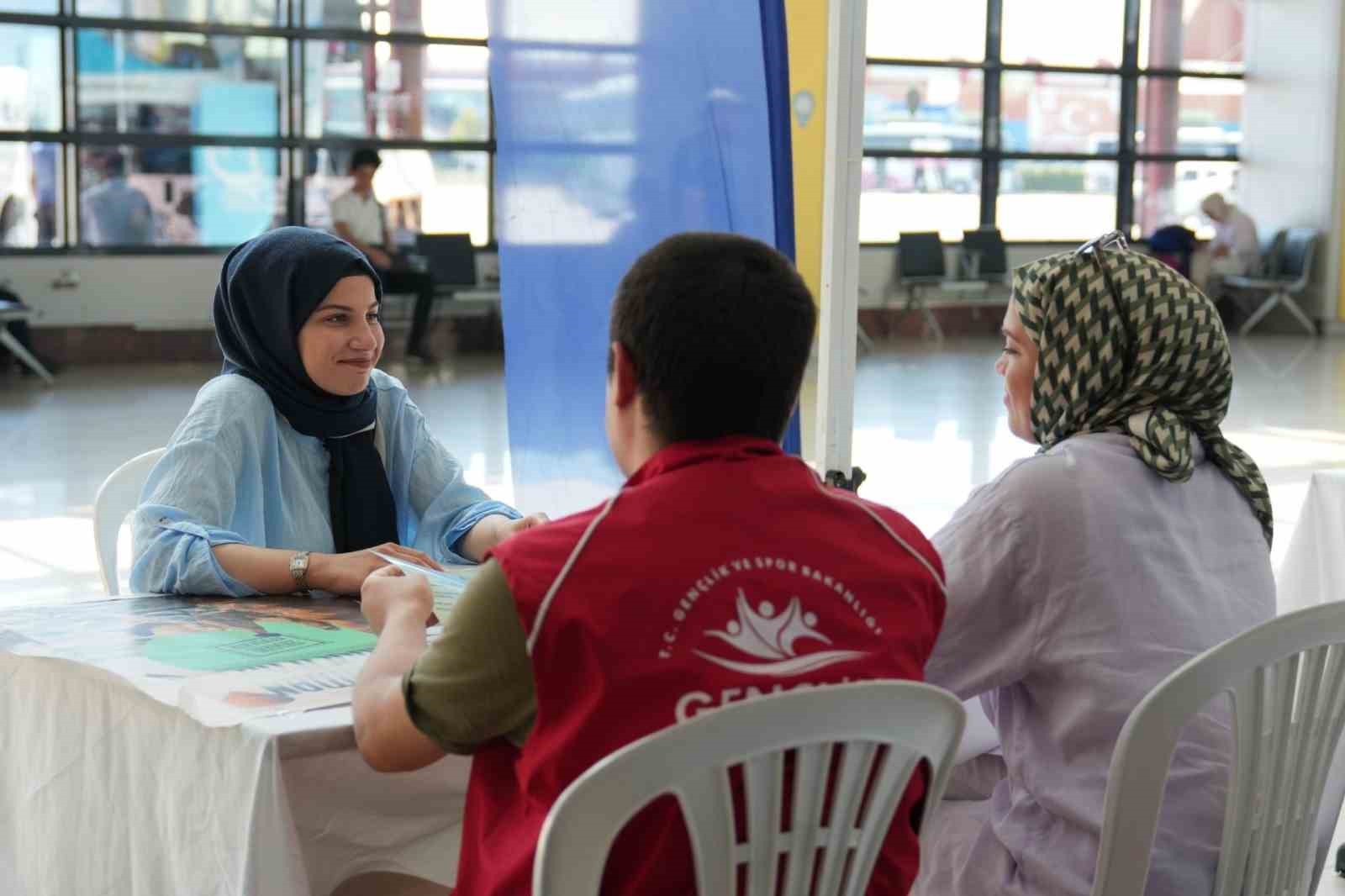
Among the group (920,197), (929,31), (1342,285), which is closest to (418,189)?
(920,197)

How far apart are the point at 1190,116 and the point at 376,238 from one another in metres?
7.41

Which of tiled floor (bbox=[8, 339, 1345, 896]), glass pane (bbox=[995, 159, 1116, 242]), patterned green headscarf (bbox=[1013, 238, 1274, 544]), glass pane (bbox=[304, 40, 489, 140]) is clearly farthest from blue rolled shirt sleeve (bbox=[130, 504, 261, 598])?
glass pane (bbox=[995, 159, 1116, 242])

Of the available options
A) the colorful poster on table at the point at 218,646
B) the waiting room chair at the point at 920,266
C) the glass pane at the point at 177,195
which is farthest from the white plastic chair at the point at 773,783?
the waiting room chair at the point at 920,266

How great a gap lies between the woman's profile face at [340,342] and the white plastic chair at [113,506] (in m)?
0.38

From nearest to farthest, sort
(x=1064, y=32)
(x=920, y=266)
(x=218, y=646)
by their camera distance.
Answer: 1. (x=218, y=646)
2. (x=920, y=266)
3. (x=1064, y=32)

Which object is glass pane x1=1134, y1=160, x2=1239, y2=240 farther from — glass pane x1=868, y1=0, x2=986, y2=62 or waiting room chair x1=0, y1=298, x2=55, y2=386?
waiting room chair x1=0, y1=298, x2=55, y2=386

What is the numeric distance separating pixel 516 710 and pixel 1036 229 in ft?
41.3

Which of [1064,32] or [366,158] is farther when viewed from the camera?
[1064,32]

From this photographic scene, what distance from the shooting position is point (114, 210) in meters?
10.1

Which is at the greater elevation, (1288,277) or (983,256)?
(983,256)

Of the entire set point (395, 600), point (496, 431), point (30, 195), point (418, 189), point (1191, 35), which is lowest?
point (496, 431)

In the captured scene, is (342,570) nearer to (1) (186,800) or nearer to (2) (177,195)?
(1) (186,800)

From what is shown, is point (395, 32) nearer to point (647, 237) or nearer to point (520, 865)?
point (647, 237)

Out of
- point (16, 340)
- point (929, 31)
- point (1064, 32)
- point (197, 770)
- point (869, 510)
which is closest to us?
point (869, 510)
